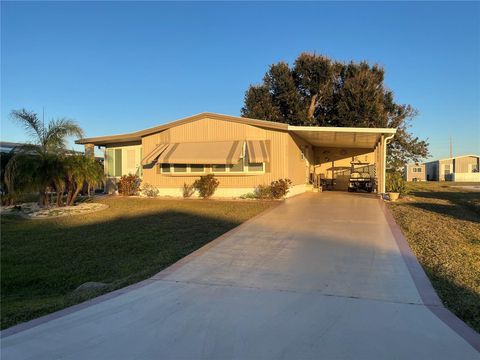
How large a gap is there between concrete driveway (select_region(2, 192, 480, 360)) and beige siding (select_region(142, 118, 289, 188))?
30.4 ft

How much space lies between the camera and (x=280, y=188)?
15.4 m

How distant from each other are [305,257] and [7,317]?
4270mm

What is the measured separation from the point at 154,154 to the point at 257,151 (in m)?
4.71

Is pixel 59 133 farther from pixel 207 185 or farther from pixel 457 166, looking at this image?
pixel 457 166

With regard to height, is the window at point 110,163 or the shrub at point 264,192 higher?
the window at point 110,163

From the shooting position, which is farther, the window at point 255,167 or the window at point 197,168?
the window at point 197,168

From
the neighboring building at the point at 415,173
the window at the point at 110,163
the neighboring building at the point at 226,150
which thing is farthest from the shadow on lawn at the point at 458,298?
the neighboring building at the point at 415,173

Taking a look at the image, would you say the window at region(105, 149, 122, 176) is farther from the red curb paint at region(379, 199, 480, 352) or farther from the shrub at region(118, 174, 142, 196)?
the red curb paint at region(379, 199, 480, 352)

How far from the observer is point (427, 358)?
3.12 metres

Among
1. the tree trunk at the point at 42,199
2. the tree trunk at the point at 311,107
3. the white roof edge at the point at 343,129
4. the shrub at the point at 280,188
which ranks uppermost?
Result: the tree trunk at the point at 311,107

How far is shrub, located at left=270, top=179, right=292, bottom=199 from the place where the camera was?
1537cm

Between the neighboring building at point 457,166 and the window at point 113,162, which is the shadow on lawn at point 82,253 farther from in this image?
the neighboring building at point 457,166

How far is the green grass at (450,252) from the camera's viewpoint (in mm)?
4523

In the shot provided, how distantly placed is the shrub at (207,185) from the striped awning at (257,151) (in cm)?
198
